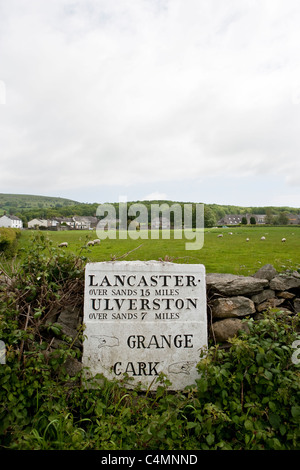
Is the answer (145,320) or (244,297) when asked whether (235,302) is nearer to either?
(244,297)

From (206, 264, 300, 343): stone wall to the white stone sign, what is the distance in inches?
11.4

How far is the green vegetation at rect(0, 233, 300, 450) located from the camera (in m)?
3.30

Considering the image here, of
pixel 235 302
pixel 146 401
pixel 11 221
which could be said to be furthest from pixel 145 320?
pixel 11 221

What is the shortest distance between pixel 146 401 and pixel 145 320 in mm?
1035

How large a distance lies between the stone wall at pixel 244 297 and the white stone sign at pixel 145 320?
0.95ft

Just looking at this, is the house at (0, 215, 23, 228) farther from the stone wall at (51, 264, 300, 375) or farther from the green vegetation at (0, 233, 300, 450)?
the green vegetation at (0, 233, 300, 450)

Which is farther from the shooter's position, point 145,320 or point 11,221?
point 11,221

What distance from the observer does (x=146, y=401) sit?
393cm

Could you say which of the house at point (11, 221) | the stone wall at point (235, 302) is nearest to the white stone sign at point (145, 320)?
the stone wall at point (235, 302)

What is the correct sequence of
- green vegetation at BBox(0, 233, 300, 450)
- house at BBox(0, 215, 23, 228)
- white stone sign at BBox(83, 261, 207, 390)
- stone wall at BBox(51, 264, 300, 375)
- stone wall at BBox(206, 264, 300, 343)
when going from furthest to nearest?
house at BBox(0, 215, 23, 228) < stone wall at BBox(206, 264, 300, 343) < stone wall at BBox(51, 264, 300, 375) < white stone sign at BBox(83, 261, 207, 390) < green vegetation at BBox(0, 233, 300, 450)

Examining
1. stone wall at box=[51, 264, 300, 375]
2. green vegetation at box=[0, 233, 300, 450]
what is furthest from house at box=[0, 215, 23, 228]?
green vegetation at box=[0, 233, 300, 450]

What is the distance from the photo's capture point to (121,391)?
4.03m
